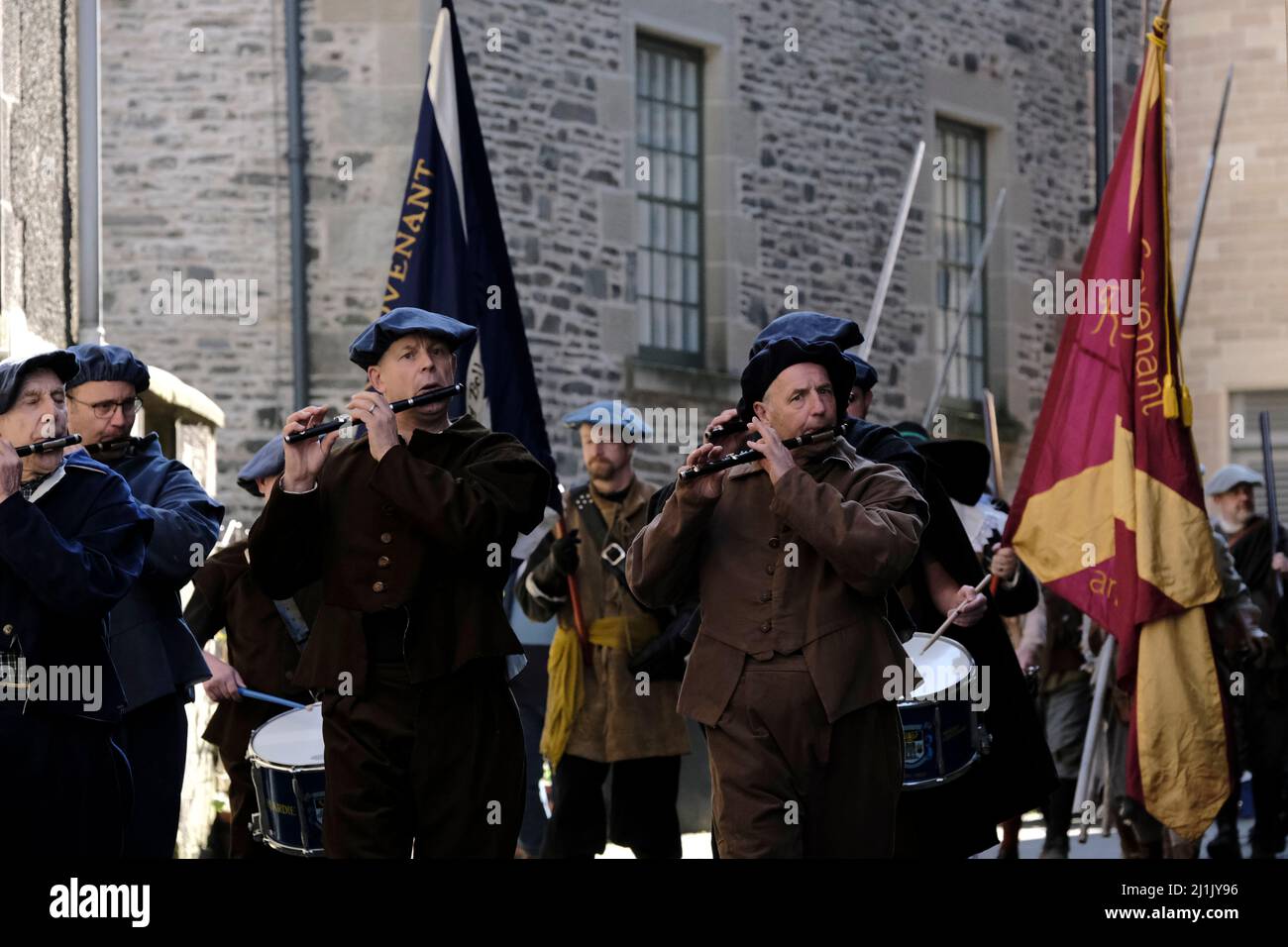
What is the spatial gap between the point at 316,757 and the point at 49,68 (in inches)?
193

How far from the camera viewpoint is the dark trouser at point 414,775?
6016 mm

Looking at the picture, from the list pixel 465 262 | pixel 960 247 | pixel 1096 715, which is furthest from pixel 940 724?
pixel 960 247

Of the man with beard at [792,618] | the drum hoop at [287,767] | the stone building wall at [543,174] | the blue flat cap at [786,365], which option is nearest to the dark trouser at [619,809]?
the drum hoop at [287,767]

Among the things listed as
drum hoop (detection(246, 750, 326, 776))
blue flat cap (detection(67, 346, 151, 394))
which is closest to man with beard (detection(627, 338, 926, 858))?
drum hoop (detection(246, 750, 326, 776))

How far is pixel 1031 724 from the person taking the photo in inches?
300

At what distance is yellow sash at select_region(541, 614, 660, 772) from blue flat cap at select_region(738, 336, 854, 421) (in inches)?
130

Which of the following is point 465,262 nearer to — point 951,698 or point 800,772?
point 951,698

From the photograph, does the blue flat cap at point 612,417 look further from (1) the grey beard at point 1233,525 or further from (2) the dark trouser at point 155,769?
(1) the grey beard at point 1233,525

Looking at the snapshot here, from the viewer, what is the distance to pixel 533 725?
35.7 ft

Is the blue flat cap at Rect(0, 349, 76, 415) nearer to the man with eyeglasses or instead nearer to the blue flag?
the man with eyeglasses
